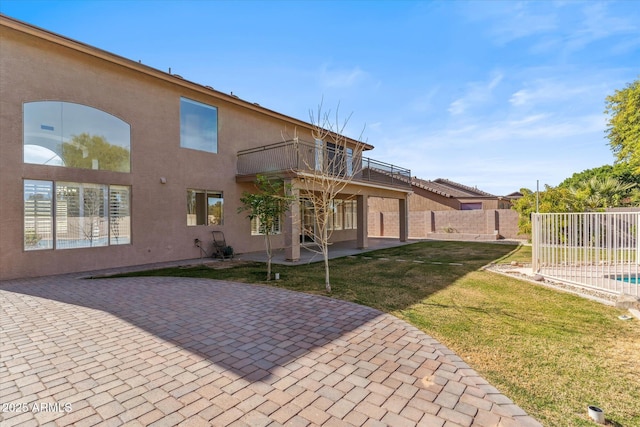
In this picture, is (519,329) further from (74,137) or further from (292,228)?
(74,137)

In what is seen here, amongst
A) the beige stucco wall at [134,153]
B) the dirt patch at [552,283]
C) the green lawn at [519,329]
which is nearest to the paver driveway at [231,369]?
the green lawn at [519,329]


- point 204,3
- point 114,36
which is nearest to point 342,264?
point 204,3

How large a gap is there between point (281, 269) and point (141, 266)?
5.10 meters

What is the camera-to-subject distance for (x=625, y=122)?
24875mm

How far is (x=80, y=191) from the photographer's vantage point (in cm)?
1001

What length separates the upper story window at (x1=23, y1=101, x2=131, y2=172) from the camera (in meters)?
9.13

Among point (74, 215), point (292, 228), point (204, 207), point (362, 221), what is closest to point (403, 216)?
point (362, 221)

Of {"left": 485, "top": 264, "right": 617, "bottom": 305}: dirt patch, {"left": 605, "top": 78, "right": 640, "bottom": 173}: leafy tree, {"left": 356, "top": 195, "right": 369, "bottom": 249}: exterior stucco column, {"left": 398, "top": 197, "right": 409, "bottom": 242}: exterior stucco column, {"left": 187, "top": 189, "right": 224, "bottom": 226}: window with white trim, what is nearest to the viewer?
{"left": 485, "top": 264, "right": 617, "bottom": 305}: dirt patch

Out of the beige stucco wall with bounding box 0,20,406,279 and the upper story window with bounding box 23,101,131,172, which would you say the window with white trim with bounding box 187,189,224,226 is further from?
the upper story window with bounding box 23,101,131,172

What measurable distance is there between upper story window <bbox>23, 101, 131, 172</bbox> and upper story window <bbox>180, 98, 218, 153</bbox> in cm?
223

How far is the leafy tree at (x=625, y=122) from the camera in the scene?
76.5 feet

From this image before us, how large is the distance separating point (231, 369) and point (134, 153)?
1029 centimetres

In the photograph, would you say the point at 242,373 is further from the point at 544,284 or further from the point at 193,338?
the point at 544,284

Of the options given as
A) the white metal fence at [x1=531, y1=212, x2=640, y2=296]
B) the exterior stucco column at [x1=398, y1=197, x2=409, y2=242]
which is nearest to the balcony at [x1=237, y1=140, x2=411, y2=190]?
the exterior stucco column at [x1=398, y1=197, x2=409, y2=242]
